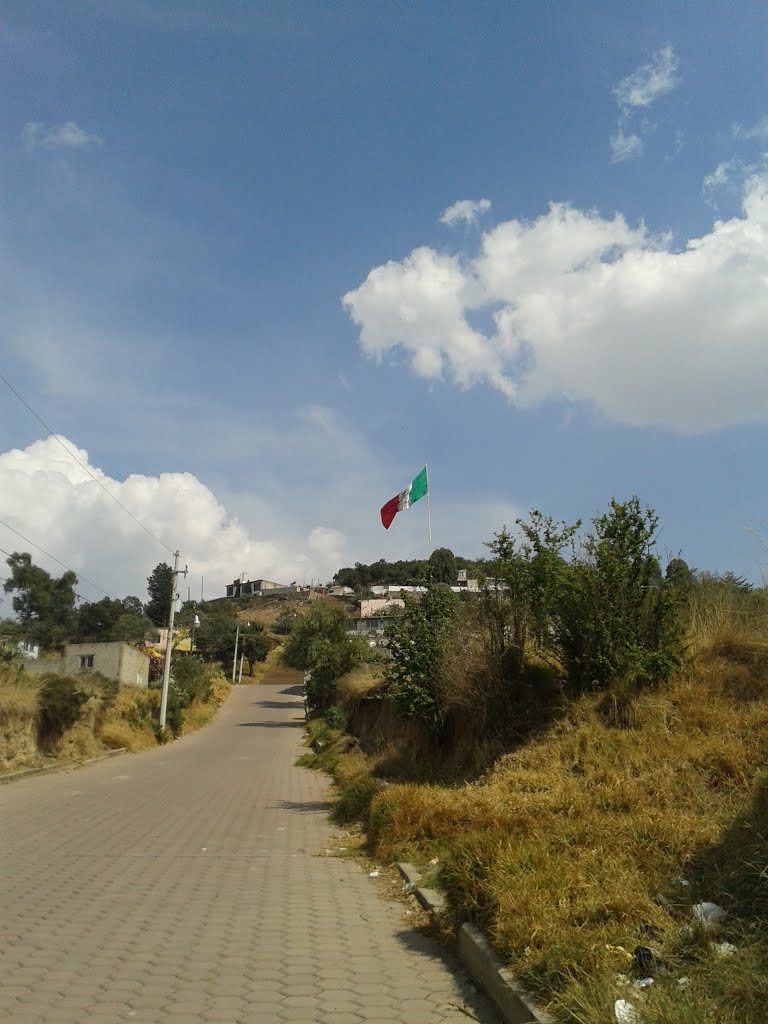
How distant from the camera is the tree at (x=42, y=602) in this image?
2424 inches

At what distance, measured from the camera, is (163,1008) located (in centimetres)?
470

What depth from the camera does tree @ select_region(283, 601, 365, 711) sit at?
41375 millimetres

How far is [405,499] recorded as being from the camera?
1958 cm

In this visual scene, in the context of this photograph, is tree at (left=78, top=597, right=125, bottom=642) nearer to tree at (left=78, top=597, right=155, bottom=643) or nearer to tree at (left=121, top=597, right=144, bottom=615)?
tree at (left=78, top=597, right=155, bottom=643)

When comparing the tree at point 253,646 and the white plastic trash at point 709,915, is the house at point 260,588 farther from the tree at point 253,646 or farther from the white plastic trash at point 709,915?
the white plastic trash at point 709,915

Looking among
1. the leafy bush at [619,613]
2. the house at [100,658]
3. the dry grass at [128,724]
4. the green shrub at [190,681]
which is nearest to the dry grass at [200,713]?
the green shrub at [190,681]

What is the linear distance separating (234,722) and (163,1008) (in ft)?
154

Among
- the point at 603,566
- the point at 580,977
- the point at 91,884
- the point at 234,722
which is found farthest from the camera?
the point at 234,722

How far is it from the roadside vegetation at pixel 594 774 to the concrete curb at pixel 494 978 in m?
0.08

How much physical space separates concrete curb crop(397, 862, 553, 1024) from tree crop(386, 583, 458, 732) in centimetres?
662

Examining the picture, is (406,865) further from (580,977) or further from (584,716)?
(580,977)

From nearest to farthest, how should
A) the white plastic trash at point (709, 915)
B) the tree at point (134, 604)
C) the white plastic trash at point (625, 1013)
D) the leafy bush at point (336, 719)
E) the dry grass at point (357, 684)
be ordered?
the white plastic trash at point (625, 1013) → the white plastic trash at point (709, 915) → the dry grass at point (357, 684) → the leafy bush at point (336, 719) → the tree at point (134, 604)

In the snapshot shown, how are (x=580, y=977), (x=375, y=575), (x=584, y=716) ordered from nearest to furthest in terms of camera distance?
(x=580, y=977) < (x=584, y=716) < (x=375, y=575)

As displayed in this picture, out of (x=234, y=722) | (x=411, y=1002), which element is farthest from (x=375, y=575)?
(x=411, y=1002)
